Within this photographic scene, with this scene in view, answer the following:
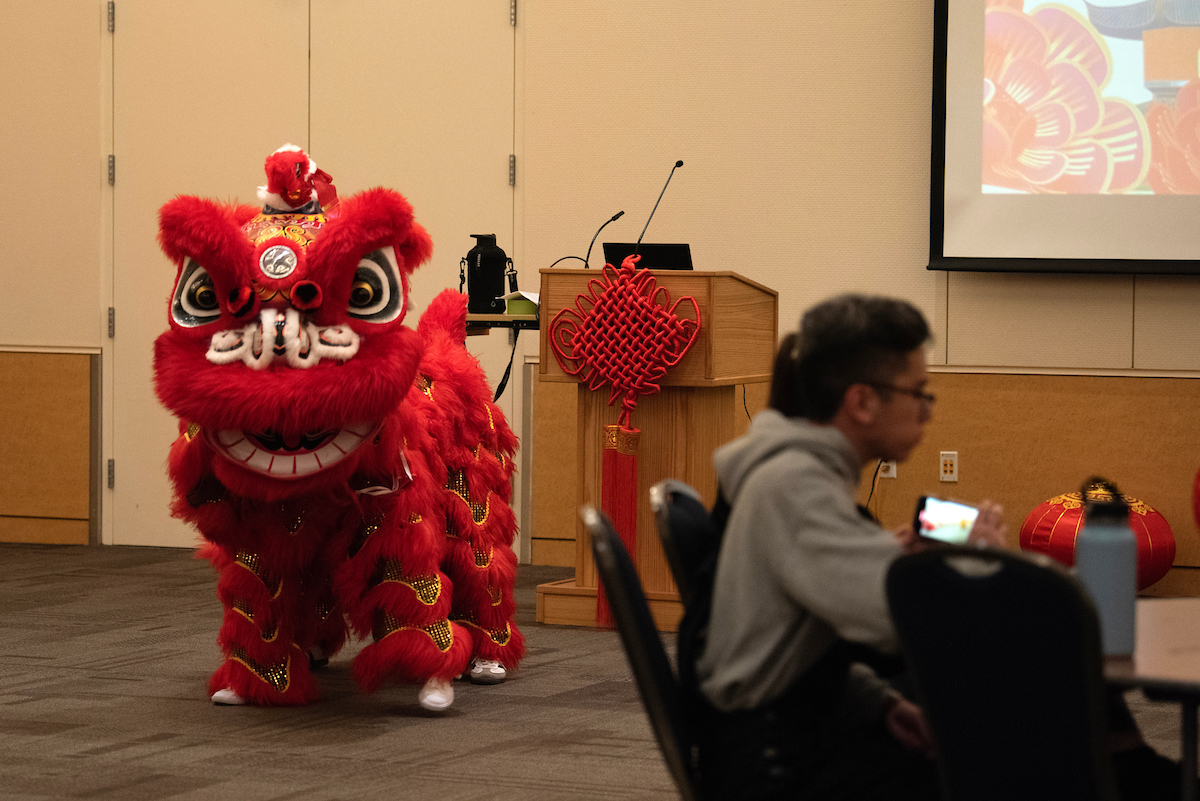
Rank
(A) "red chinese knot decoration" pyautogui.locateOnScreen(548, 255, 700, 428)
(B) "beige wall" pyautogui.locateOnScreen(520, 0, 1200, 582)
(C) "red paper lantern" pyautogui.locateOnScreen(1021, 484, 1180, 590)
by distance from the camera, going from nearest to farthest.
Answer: (A) "red chinese knot decoration" pyautogui.locateOnScreen(548, 255, 700, 428) < (C) "red paper lantern" pyautogui.locateOnScreen(1021, 484, 1180, 590) < (B) "beige wall" pyautogui.locateOnScreen(520, 0, 1200, 582)

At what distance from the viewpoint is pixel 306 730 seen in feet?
10.3

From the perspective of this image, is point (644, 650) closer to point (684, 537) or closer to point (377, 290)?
point (684, 537)

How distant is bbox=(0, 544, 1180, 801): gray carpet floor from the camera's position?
2.68 m

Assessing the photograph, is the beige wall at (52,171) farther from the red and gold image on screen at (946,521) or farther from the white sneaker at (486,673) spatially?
the red and gold image on screen at (946,521)

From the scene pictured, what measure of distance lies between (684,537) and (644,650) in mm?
246

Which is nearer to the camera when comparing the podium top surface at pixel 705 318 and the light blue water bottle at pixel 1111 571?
the light blue water bottle at pixel 1111 571

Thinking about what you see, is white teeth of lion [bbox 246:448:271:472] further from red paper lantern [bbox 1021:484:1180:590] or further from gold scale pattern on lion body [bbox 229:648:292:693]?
red paper lantern [bbox 1021:484:1180:590]

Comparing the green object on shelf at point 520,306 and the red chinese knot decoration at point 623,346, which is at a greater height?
the green object on shelf at point 520,306

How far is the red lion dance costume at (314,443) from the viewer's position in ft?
9.62

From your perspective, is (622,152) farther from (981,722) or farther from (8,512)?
(981,722)

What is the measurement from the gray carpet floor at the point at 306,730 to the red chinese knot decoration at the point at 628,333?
86 cm

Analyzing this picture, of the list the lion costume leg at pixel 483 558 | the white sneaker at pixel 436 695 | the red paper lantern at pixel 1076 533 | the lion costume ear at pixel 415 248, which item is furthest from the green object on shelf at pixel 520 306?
the red paper lantern at pixel 1076 533

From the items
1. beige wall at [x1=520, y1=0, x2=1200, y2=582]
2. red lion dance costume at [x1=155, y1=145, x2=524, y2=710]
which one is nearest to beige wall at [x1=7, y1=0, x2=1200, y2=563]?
beige wall at [x1=520, y1=0, x2=1200, y2=582]

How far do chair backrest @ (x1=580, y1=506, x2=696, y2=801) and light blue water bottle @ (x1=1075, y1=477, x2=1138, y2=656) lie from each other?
51 cm
